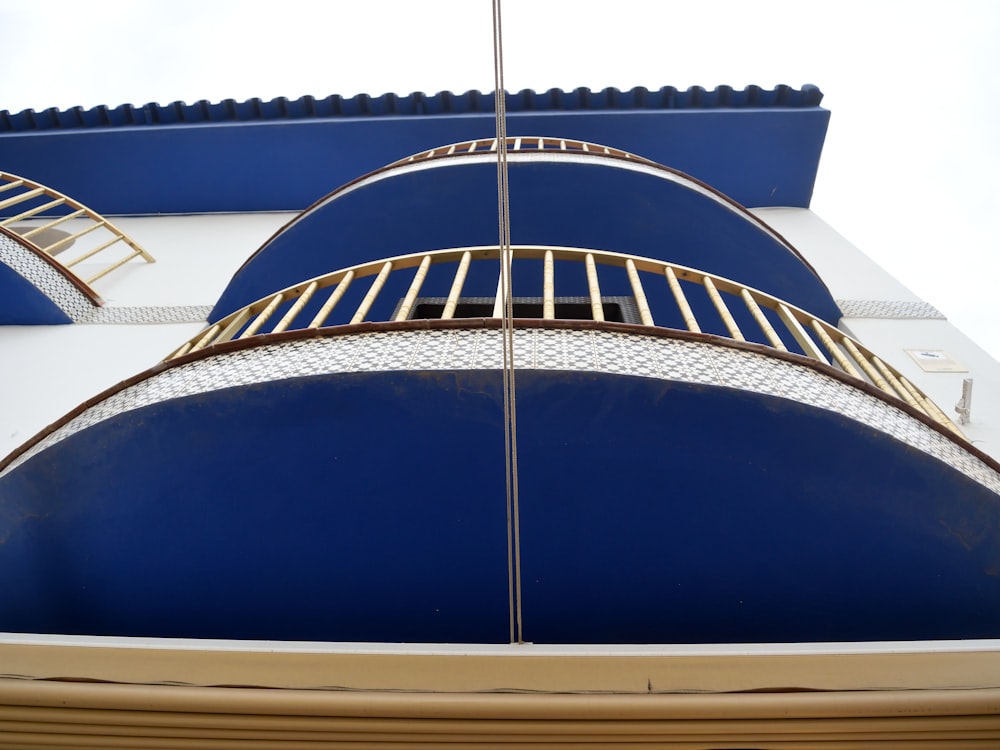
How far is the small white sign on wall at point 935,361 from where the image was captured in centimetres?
494

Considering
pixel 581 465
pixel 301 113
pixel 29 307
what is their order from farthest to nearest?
pixel 301 113
pixel 29 307
pixel 581 465

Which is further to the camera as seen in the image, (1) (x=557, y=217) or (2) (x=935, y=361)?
(1) (x=557, y=217)

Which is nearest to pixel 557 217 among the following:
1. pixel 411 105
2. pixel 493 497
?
pixel 493 497

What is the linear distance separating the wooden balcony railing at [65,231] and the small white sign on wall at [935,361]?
6.25 meters

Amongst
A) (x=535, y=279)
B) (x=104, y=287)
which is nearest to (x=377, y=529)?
(x=535, y=279)

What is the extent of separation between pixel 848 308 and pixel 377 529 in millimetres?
4584

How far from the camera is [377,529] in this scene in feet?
8.62

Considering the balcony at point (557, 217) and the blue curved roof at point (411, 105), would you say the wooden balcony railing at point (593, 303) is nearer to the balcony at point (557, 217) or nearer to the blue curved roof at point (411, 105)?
the balcony at point (557, 217)

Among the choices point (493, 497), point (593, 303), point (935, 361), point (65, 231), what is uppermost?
point (593, 303)

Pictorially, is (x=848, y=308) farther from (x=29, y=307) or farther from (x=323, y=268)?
(x=29, y=307)

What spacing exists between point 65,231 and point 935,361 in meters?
8.76

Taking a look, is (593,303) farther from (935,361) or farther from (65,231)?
(65,231)

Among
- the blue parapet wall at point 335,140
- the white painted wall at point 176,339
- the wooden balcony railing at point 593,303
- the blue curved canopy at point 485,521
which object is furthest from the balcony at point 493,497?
the blue parapet wall at point 335,140

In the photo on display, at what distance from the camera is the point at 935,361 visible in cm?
505
